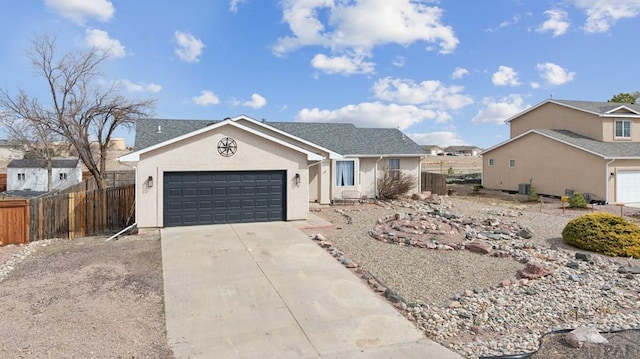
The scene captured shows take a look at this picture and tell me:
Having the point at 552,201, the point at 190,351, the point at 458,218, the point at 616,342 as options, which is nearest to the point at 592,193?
the point at 552,201

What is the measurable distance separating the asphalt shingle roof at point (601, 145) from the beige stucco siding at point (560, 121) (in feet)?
1.73

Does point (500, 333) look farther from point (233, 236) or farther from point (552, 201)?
point (552, 201)

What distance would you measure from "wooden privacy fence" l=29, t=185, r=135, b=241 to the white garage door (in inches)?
952

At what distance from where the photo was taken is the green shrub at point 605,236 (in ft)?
34.8

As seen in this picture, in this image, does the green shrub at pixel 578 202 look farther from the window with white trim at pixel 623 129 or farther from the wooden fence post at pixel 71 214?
the wooden fence post at pixel 71 214

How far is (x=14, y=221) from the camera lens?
39.2ft

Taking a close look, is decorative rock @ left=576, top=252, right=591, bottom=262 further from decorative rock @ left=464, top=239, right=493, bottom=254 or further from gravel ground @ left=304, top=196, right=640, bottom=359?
decorative rock @ left=464, top=239, right=493, bottom=254

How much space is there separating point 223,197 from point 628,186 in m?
22.0

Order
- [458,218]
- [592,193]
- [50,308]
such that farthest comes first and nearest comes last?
[592,193] → [458,218] → [50,308]

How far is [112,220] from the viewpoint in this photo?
13.5m

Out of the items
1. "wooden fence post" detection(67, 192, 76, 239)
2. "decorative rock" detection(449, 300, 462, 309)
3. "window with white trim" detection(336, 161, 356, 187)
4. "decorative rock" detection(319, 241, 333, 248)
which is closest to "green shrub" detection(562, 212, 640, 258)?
"decorative rock" detection(449, 300, 462, 309)

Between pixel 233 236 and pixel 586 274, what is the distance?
9042 millimetres

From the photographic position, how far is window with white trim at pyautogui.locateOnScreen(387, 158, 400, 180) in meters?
21.7

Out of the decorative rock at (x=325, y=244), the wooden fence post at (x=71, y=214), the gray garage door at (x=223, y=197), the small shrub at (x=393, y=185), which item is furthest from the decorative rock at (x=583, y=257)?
the wooden fence post at (x=71, y=214)
